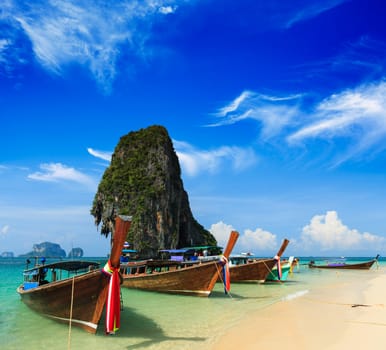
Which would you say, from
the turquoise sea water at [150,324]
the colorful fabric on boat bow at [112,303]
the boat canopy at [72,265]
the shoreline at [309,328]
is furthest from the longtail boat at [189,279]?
the colorful fabric on boat bow at [112,303]

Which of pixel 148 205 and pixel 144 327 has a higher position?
pixel 148 205

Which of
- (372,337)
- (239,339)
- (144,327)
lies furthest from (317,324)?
(144,327)

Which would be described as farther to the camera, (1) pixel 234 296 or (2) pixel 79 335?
(1) pixel 234 296

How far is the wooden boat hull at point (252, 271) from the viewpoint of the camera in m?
21.0

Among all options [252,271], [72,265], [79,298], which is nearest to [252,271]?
[252,271]

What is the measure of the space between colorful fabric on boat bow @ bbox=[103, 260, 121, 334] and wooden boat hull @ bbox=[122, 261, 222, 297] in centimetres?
695

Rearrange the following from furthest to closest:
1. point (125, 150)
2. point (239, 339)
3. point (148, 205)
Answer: point (125, 150) < point (148, 205) < point (239, 339)

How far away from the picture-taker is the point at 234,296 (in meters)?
15.7

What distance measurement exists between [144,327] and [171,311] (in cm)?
266

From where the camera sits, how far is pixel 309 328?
8797 millimetres

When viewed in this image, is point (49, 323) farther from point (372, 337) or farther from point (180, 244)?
point (180, 244)

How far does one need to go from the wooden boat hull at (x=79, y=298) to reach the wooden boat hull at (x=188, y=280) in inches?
255

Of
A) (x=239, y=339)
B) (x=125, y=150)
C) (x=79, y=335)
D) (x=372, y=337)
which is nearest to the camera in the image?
(x=372, y=337)

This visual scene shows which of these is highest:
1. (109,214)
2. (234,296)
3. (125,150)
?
(125,150)
